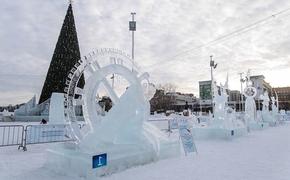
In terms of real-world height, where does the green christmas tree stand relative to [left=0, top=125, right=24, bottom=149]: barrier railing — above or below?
above

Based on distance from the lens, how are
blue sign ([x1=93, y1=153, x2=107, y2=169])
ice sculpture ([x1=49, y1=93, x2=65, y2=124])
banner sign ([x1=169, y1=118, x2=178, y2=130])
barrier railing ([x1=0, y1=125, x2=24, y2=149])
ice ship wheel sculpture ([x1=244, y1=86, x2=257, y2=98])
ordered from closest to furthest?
1. blue sign ([x1=93, y1=153, x2=107, y2=169])
2. barrier railing ([x1=0, y1=125, x2=24, y2=149])
3. ice sculpture ([x1=49, y1=93, x2=65, y2=124])
4. banner sign ([x1=169, y1=118, x2=178, y2=130])
5. ice ship wheel sculpture ([x1=244, y1=86, x2=257, y2=98])

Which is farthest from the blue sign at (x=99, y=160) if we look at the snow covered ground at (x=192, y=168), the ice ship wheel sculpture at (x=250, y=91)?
the ice ship wheel sculpture at (x=250, y=91)

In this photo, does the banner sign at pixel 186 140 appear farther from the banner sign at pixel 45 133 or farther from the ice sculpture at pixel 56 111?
the ice sculpture at pixel 56 111

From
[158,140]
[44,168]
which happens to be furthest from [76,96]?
[158,140]

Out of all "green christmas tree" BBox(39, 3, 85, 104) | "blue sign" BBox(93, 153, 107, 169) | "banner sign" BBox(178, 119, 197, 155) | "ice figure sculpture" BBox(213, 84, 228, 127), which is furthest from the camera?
"green christmas tree" BBox(39, 3, 85, 104)

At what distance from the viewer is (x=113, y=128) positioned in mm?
7605

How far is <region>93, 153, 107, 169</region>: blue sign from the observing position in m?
6.15

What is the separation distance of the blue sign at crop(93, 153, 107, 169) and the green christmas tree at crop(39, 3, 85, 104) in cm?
2348

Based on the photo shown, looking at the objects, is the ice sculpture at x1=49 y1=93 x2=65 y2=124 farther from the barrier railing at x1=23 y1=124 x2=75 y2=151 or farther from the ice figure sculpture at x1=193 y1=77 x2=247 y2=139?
the ice figure sculpture at x1=193 y1=77 x2=247 y2=139

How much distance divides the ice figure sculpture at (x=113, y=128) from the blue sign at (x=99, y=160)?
0.12 m

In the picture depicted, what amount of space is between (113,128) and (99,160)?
57.7 inches

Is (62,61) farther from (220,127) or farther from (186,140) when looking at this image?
(186,140)

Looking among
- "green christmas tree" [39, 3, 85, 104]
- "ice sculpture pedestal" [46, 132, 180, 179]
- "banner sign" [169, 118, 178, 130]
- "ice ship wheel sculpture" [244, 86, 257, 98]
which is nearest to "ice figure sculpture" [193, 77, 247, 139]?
"banner sign" [169, 118, 178, 130]

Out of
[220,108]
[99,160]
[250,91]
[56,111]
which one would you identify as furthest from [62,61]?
[99,160]
